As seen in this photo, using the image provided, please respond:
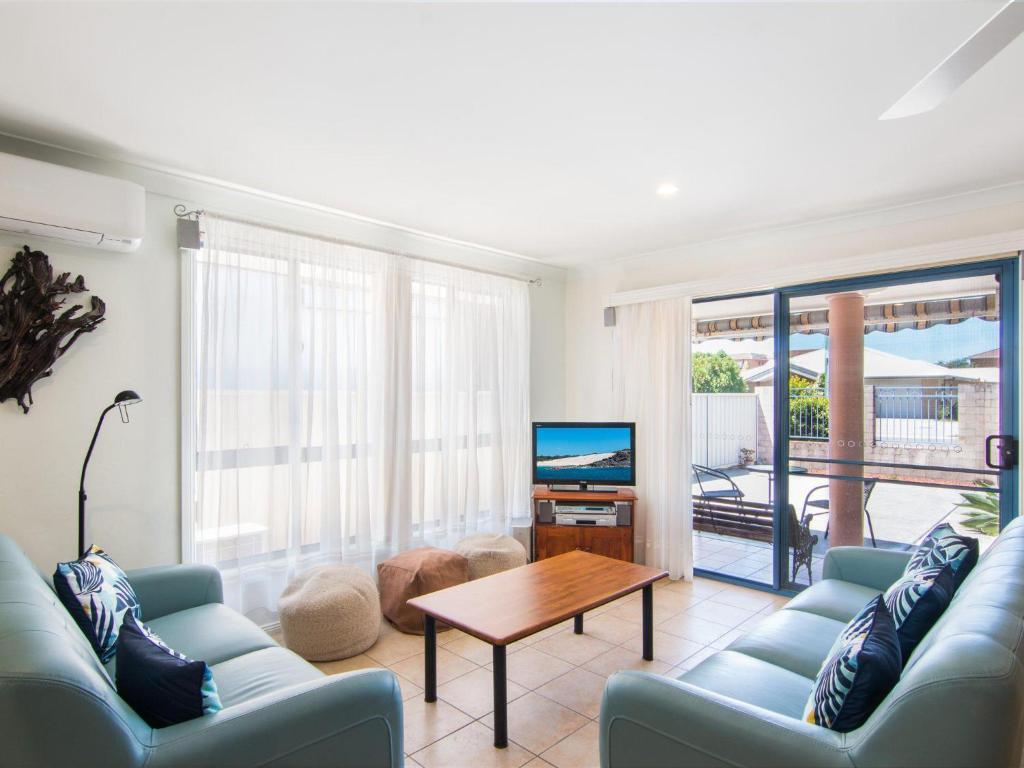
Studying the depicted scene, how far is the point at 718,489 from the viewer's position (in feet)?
15.6

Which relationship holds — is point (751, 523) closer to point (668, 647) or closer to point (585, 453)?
point (585, 453)

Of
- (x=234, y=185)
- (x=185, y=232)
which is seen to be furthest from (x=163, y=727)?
(x=234, y=185)

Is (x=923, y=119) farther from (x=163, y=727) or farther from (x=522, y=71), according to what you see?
(x=163, y=727)

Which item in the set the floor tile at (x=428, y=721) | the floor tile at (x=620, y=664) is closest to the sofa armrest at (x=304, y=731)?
the floor tile at (x=428, y=721)

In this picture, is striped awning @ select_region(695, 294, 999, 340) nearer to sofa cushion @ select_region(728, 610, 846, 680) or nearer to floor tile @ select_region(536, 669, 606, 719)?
sofa cushion @ select_region(728, 610, 846, 680)

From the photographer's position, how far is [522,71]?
6.64 ft

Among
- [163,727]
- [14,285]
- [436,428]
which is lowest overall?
[163,727]


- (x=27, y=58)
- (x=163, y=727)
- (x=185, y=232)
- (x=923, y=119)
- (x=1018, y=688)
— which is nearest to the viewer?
(x=1018, y=688)

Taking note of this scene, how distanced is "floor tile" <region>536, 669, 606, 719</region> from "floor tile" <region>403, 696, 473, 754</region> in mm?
435

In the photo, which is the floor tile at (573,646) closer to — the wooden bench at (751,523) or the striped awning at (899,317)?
the wooden bench at (751,523)

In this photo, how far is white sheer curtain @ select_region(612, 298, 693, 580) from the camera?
444cm

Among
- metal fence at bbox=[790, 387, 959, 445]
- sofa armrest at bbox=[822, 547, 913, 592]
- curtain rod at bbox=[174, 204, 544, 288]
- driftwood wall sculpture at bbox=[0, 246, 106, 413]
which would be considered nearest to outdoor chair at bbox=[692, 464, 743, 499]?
metal fence at bbox=[790, 387, 959, 445]

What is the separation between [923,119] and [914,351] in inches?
66.0

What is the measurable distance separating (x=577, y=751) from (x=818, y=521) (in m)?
2.57
